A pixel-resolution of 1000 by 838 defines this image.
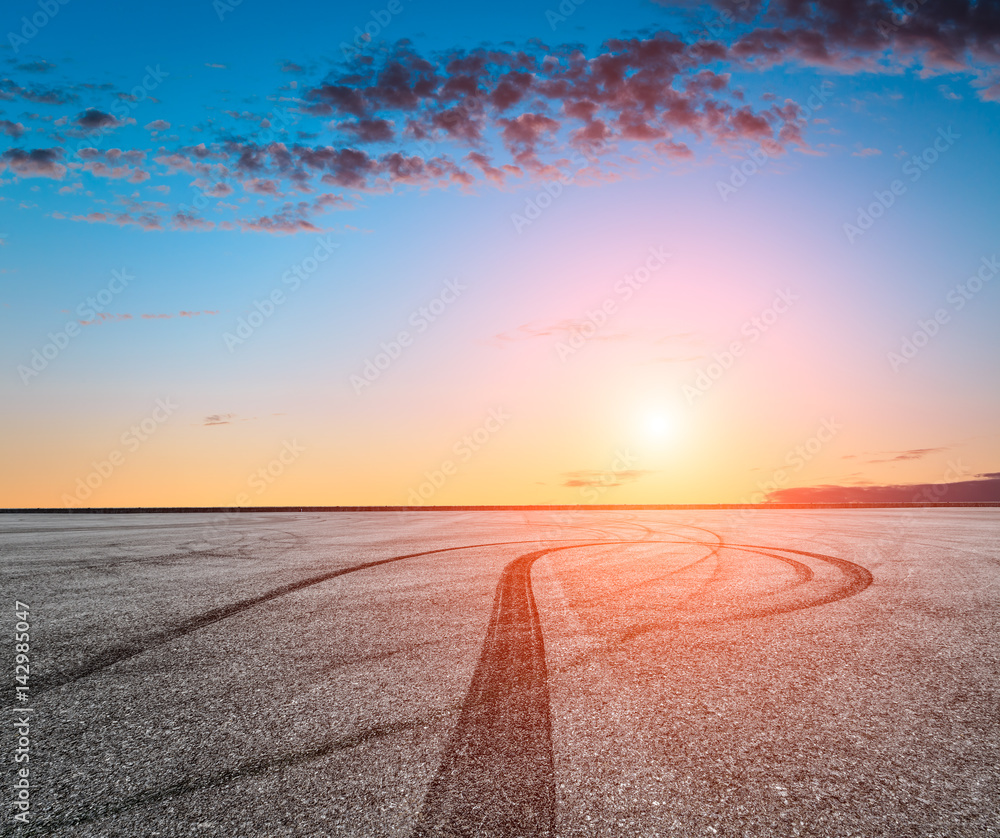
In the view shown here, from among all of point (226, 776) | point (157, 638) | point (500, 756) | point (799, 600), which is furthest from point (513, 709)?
point (799, 600)

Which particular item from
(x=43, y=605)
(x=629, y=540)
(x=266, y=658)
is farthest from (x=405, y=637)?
(x=629, y=540)

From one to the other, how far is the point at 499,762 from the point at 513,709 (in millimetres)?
773

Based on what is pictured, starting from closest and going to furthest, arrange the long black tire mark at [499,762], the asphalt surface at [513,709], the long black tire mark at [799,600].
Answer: the long black tire mark at [499,762] → the asphalt surface at [513,709] → the long black tire mark at [799,600]

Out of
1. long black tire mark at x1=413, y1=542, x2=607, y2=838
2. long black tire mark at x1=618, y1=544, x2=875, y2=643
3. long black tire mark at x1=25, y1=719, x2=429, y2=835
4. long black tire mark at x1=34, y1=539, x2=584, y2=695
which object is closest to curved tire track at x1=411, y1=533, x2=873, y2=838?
long black tire mark at x1=413, y1=542, x2=607, y2=838

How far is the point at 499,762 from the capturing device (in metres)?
3.41

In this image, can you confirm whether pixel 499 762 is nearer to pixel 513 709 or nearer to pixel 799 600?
pixel 513 709

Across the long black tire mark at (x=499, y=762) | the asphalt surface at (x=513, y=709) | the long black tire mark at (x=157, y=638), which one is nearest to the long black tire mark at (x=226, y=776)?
the asphalt surface at (x=513, y=709)

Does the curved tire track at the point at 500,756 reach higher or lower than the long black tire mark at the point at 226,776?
lower

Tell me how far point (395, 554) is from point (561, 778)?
10.3 metres

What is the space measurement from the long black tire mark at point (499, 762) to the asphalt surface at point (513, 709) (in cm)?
2

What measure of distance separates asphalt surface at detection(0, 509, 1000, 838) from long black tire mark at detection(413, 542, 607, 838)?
16 millimetres

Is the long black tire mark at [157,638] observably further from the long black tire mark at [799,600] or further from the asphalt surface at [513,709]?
the long black tire mark at [799,600]

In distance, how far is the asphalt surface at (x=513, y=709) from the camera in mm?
3012

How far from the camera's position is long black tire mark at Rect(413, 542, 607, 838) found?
9.42 feet
